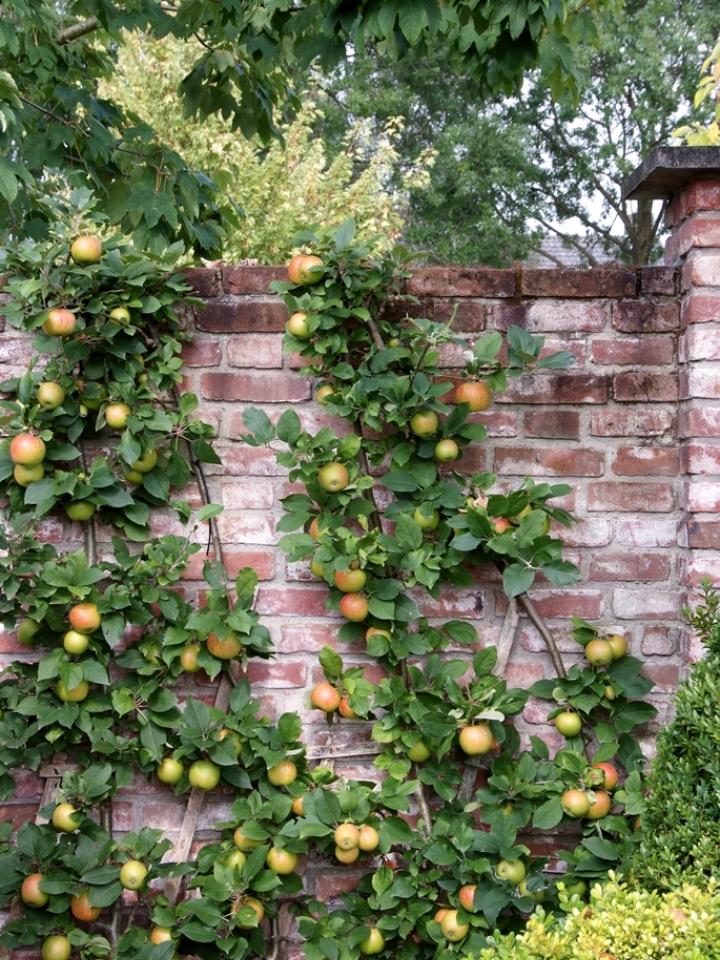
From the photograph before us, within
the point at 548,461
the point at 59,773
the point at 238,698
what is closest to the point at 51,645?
the point at 59,773

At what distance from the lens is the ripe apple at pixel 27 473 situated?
2.14 m

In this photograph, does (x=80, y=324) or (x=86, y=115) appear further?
(x=86, y=115)

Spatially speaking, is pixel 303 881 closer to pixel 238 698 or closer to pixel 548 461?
pixel 238 698

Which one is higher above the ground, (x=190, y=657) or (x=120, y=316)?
(x=120, y=316)

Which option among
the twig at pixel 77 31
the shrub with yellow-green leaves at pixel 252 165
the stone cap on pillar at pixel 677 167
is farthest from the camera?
the shrub with yellow-green leaves at pixel 252 165

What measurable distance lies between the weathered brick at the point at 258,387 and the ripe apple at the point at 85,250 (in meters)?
0.35

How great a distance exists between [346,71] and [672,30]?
413cm

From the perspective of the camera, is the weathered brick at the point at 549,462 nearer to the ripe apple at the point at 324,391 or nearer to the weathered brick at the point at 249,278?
the ripe apple at the point at 324,391

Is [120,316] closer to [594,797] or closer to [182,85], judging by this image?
[594,797]

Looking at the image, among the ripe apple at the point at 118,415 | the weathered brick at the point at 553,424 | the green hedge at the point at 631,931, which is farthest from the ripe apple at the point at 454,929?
the ripe apple at the point at 118,415

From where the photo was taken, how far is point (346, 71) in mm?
12852

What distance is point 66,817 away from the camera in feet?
6.91

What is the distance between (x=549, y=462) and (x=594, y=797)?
729 mm

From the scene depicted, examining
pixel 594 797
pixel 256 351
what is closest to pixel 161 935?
pixel 594 797
